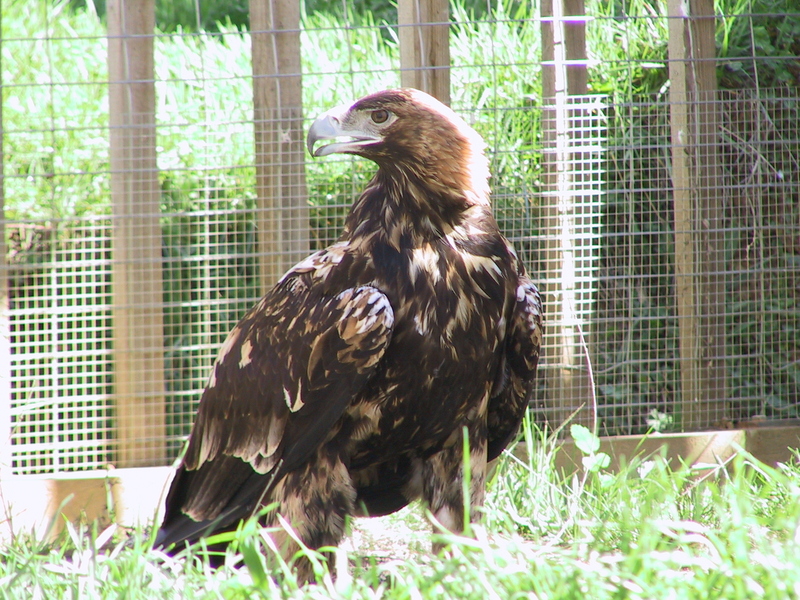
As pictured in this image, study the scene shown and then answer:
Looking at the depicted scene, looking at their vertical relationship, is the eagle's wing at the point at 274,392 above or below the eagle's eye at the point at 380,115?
below

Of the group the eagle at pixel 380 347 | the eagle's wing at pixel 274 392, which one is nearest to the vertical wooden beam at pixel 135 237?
the eagle's wing at pixel 274 392

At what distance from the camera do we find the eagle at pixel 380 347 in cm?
246

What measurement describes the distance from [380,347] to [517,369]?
60 centimetres

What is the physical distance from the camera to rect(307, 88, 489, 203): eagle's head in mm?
2553

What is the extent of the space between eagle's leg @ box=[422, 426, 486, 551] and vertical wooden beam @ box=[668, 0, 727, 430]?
1.51 metres

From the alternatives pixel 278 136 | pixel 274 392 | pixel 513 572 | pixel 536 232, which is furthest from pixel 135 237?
pixel 513 572

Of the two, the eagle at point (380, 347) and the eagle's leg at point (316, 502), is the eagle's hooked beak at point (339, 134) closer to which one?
the eagle at point (380, 347)

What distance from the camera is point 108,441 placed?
11.8ft

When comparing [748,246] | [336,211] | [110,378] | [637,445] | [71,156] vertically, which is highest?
[71,156]

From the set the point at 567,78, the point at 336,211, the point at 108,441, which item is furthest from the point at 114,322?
the point at 567,78

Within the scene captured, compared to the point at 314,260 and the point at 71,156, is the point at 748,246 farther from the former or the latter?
the point at 71,156

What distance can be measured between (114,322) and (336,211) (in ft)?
4.18

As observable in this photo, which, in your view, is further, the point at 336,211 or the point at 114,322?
the point at 336,211

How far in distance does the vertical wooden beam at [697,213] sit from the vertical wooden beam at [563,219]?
0.41 m
